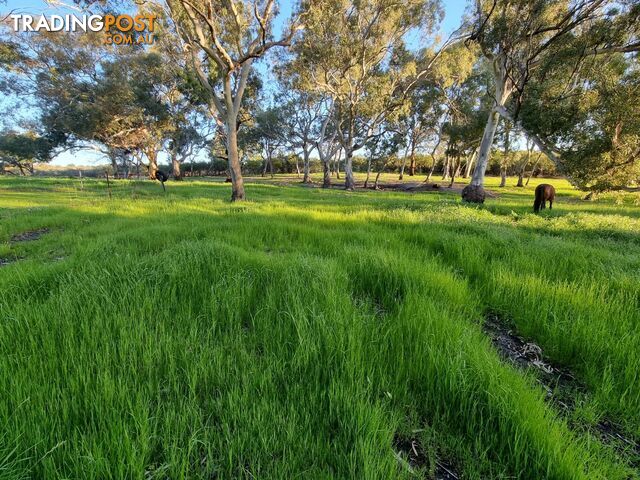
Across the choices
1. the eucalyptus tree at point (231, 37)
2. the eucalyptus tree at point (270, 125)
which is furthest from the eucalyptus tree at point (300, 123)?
the eucalyptus tree at point (231, 37)

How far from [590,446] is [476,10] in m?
16.5

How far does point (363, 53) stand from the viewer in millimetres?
18859

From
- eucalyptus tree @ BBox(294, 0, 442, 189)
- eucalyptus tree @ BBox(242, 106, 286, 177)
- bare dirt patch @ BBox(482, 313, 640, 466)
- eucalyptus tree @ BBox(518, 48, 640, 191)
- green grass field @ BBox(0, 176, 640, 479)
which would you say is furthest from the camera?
eucalyptus tree @ BBox(242, 106, 286, 177)

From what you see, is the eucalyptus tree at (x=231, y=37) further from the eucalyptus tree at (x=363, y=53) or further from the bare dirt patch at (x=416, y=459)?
the bare dirt patch at (x=416, y=459)

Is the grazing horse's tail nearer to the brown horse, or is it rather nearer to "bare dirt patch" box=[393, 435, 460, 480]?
the brown horse

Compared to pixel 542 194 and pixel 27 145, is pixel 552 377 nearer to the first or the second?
pixel 542 194

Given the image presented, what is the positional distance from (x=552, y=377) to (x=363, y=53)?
72.6ft

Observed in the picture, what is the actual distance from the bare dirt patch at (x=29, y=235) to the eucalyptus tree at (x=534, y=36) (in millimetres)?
14877

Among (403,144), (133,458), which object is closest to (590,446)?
(133,458)

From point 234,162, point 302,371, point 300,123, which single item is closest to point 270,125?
point 300,123

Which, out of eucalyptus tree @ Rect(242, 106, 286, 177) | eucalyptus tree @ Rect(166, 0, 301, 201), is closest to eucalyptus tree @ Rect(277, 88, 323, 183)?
eucalyptus tree @ Rect(242, 106, 286, 177)

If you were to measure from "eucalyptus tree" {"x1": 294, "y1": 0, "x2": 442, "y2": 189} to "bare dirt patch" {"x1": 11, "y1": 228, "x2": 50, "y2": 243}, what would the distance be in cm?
1305

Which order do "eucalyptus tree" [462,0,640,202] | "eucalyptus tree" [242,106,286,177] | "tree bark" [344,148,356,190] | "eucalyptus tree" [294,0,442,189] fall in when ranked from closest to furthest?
1. "eucalyptus tree" [462,0,640,202]
2. "eucalyptus tree" [294,0,442,189]
3. "tree bark" [344,148,356,190]
4. "eucalyptus tree" [242,106,286,177]

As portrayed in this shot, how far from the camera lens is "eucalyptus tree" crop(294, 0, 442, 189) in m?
16.7
